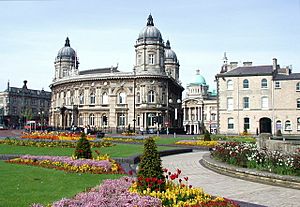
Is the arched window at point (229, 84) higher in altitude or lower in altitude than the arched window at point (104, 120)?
higher

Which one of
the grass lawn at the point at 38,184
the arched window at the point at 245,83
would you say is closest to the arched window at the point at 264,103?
the arched window at the point at 245,83

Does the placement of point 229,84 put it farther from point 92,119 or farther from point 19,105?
point 19,105

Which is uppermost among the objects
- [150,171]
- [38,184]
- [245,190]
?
[150,171]

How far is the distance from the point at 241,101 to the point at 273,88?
5.72 m

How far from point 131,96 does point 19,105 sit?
74033 millimetres

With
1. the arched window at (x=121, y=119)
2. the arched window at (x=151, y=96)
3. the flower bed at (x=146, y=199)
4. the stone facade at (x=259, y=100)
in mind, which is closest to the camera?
the flower bed at (x=146, y=199)

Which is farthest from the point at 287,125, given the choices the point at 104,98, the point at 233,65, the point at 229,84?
the point at 104,98

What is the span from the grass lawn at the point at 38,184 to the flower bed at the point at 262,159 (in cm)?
595

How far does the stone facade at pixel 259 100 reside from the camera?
60.2 m

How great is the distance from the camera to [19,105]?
133 metres

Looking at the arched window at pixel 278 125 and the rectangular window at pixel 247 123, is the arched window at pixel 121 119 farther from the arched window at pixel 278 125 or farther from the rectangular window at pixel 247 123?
the arched window at pixel 278 125

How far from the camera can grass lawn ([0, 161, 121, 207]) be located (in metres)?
9.23

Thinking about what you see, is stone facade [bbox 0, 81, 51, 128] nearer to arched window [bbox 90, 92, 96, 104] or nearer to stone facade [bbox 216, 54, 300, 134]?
arched window [bbox 90, 92, 96, 104]

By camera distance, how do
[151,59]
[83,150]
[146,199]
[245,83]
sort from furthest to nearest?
[151,59] → [245,83] → [83,150] → [146,199]
